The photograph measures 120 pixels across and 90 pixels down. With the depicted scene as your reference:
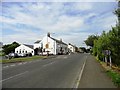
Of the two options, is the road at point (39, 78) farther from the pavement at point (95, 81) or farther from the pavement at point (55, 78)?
the pavement at point (95, 81)

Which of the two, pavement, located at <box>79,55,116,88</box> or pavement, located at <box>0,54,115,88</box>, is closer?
pavement, located at <box>79,55,116,88</box>

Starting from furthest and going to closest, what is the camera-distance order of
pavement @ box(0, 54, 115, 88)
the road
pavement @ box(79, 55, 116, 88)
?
1. the road
2. pavement @ box(0, 54, 115, 88)
3. pavement @ box(79, 55, 116, 88)

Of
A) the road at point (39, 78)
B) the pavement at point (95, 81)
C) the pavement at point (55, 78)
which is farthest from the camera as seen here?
the road at point (39, 78)

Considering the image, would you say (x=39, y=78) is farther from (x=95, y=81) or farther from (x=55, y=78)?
(x=95, y=81)

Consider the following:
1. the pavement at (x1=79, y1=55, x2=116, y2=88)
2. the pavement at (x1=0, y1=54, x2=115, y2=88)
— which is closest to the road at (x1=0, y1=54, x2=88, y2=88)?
the pavement at (x1=0, y1=54, x2=115, y2=88)

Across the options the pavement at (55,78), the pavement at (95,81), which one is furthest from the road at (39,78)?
the pavement at (95,81)

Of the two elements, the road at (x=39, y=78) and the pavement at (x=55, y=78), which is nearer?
the pavement at (x=55, y=78)

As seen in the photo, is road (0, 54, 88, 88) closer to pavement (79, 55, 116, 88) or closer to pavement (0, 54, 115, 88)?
pavement (0, 54, 115, 88)

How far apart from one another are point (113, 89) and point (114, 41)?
6.61 meters

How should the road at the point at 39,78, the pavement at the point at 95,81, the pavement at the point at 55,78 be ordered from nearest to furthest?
1. the pavement at the point at 95,81
2. the pavement at the point at 55,78
3. the road at the point at 39,78

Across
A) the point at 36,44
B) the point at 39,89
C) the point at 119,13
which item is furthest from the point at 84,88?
the point at 36,44

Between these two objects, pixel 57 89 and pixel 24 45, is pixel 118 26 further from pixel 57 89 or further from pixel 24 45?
pixel 24 45

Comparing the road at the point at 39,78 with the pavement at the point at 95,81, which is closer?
the pavement at the point at 95,81

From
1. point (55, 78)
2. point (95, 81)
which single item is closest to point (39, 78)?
point (55, 78)
